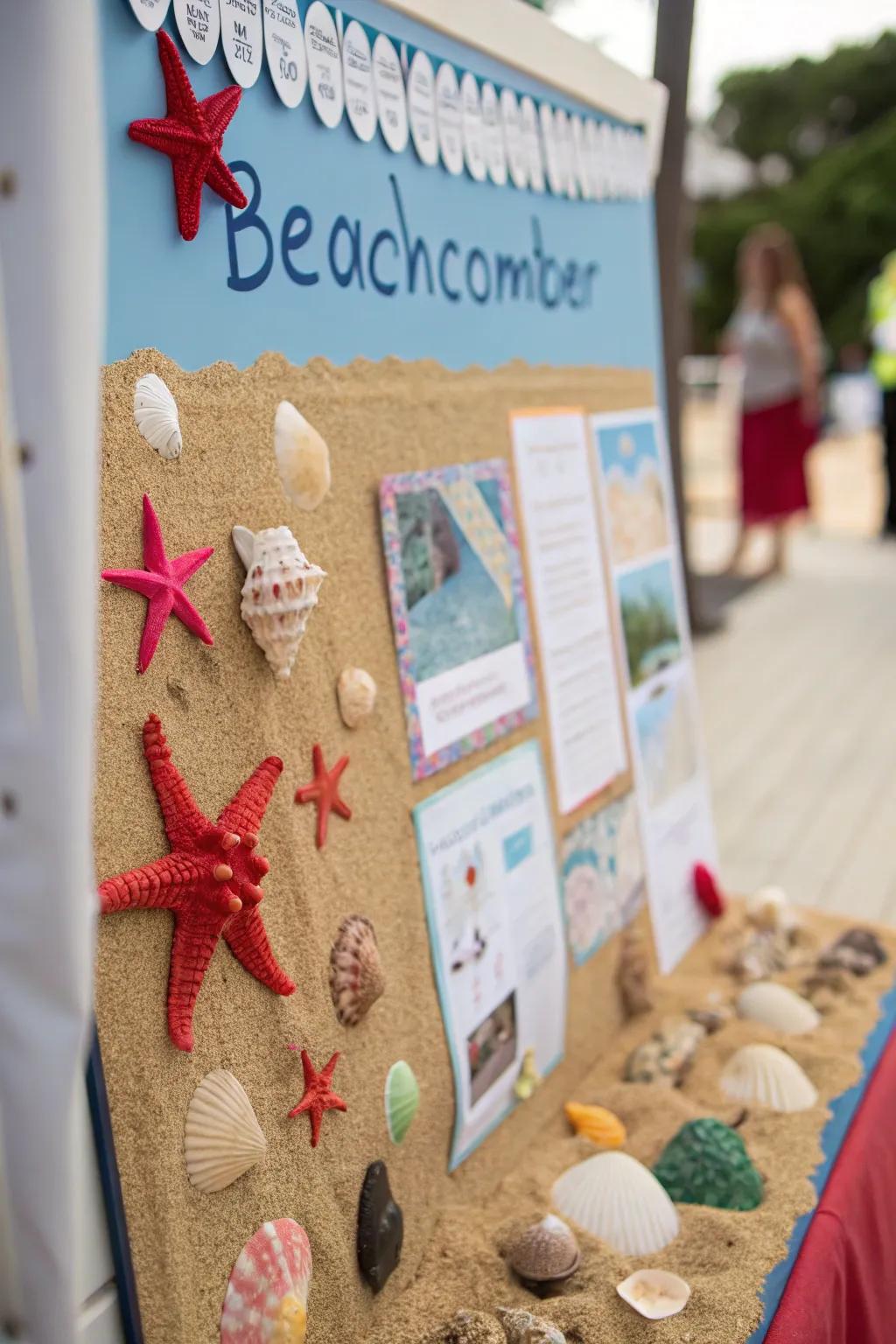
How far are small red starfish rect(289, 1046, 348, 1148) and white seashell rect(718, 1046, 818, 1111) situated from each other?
2.46 feet

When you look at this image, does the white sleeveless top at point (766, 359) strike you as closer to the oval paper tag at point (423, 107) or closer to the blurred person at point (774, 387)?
the blurred person at point (774, 387)

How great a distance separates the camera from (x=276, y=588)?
1.09 metres

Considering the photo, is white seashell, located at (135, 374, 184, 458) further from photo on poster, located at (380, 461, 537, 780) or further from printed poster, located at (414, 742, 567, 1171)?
printed poster, located at (414, 742, 567, 1171)

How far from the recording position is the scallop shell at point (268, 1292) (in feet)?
3.47

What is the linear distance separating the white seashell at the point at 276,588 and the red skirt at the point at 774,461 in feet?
17.0

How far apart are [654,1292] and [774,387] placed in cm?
510

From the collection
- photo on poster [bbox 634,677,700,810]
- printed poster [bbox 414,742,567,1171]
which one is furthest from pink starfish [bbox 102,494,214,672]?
photo on poster [bbox 634,677,700,810]

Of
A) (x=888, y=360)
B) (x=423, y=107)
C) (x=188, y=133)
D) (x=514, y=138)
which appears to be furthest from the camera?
(x=888, y=360)

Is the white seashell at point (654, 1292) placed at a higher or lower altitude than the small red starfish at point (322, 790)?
lower

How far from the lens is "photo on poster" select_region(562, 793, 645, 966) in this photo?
1.73 metres

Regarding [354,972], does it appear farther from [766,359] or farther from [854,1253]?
[766,359]

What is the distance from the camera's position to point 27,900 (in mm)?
701

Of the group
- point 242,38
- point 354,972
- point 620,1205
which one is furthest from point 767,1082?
point 242,38

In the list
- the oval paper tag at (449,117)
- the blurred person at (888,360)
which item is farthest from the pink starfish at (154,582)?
the blurred person at (888,360)
